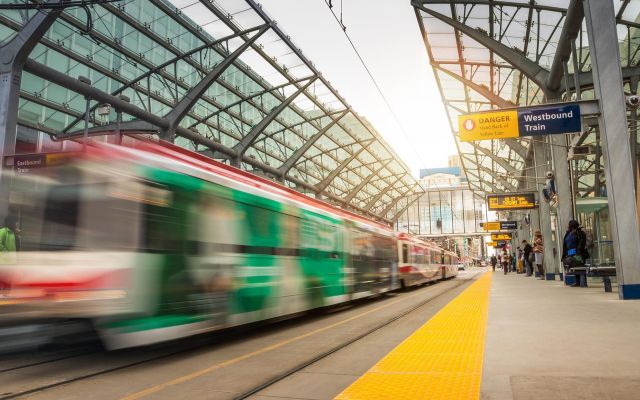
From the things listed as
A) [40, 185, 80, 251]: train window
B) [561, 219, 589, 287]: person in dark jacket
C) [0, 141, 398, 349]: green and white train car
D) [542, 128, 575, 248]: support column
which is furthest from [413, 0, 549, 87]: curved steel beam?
[40, 185, 80, 251]: train window

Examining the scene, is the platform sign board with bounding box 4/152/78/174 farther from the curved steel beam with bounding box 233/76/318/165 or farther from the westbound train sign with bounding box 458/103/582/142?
the curved steel beam with bounding box 233/76/318/165

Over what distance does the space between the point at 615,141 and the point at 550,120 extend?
56.4 inches

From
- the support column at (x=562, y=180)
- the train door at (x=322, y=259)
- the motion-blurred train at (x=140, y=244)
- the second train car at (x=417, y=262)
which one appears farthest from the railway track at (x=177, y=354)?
the support column at (x=562, y=180)

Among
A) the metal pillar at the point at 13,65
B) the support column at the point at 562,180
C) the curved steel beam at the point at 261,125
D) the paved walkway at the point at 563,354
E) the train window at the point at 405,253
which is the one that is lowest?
the paved walkway at the point at 563,354

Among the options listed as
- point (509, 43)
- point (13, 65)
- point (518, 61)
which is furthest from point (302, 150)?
point (13, 65)

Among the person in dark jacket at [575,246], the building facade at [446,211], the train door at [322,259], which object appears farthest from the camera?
the building facade at [446,211]

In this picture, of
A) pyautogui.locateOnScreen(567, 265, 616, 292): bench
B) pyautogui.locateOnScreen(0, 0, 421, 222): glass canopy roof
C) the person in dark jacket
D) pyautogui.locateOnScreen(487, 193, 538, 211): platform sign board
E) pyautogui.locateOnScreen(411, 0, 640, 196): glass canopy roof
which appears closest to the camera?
pyautogui.locateOnScreen(567, 265, 616, 292): bench

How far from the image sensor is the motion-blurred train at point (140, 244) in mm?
4711

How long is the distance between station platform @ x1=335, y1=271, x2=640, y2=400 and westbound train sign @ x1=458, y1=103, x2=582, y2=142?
4.77 m

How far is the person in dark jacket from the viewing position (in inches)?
491

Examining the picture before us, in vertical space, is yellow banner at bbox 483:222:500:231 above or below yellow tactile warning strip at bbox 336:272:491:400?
above

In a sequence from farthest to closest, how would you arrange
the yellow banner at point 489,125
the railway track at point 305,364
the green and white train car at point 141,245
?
the yellow banner at point 489,125
the green and white train car at point 141,245
the railway track at point 305,364

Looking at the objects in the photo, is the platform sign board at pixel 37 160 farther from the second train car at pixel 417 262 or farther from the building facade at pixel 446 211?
the building facade at pixel 446 211

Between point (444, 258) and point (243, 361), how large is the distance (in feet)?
85.6
